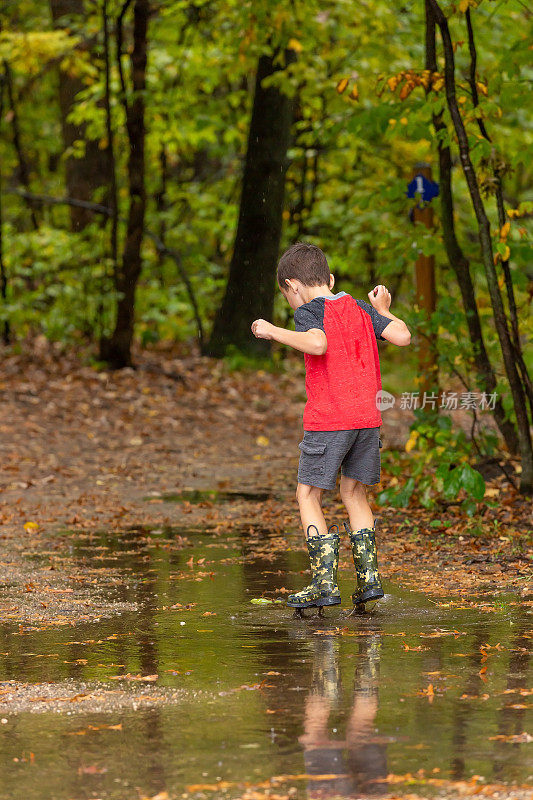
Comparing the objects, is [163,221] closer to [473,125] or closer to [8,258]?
[8,258]

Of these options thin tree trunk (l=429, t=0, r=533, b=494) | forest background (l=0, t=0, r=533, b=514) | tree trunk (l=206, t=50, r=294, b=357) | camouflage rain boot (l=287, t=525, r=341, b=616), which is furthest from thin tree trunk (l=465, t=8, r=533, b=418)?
tree trunk (l=206, t=50, r=294, b=357)

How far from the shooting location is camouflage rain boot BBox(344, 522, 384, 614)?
5.62 metres

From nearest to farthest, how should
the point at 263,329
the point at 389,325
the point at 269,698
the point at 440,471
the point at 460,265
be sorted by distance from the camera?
the point at 269,698
the point at 263,329
the point at 389,325
the point at 440,471
the point at 460,265

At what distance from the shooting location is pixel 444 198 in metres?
9.24

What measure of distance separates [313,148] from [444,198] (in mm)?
13889

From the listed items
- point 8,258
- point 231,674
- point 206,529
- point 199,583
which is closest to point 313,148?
point 8,258

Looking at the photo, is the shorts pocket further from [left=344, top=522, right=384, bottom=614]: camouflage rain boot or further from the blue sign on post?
the blue sign on post

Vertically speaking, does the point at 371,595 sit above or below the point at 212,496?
above

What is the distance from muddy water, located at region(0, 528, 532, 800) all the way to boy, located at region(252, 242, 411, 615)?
25cm

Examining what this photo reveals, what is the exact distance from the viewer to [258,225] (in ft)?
63.5

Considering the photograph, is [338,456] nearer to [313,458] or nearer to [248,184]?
[313,458]

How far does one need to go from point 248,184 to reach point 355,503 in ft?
46.3

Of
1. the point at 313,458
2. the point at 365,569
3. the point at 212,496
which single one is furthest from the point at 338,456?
the point at 212,496

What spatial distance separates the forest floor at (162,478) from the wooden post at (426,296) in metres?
0.96
